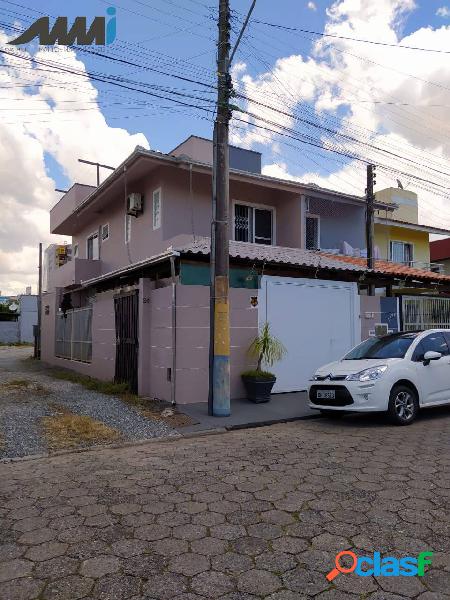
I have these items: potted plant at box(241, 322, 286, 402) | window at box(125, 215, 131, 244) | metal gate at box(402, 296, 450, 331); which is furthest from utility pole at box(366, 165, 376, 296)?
window at box(125, 215, 131, 244)

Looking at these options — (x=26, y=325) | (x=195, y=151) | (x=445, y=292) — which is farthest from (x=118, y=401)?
(x=26, y=325)

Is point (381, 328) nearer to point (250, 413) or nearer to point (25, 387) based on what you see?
point (250, 413)

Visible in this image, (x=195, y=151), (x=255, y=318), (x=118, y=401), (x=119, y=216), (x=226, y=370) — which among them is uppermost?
(x=195, y=151)

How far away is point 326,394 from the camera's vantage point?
8188 millimetres

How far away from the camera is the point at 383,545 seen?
3.53 metres

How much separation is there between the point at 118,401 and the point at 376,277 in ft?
26.5

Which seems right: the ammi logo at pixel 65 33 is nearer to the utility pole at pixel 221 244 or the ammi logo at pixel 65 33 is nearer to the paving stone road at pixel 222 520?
the utility pole at pixel 221 244

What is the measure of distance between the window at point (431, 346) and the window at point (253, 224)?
7.58 m

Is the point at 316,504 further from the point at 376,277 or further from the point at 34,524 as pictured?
the point at 376,277

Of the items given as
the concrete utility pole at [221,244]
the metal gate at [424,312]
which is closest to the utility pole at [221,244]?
the concrete utility pole at [221,244]

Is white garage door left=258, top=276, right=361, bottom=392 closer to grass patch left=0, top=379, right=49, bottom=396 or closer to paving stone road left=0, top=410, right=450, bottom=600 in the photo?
paving stone road left=0, top=410, right=450, bottom=600

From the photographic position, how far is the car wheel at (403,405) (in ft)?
25.6

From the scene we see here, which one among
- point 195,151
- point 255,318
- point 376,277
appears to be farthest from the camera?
point 195,151

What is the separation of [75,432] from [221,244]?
405 cm
